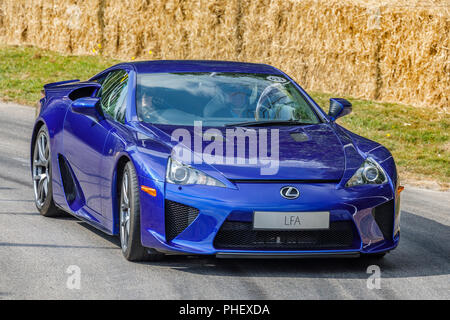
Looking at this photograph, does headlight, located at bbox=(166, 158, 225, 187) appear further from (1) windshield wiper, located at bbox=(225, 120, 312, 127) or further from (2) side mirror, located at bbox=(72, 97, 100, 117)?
(2) side mirror, located at bbox=(72, 97, 100, 117)

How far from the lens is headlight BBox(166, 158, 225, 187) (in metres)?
5.96

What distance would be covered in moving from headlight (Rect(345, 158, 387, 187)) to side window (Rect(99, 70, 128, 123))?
1.89 meters

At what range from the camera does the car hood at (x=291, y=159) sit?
6000 millimetres

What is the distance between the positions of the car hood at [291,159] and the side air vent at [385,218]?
37 cm

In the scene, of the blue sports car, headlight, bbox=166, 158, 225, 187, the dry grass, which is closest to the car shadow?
the blue sports car

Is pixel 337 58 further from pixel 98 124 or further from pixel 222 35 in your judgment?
pixel 98 124

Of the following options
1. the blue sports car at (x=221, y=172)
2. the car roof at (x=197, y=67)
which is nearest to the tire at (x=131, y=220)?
the blue sports car at (x=221, y=172)

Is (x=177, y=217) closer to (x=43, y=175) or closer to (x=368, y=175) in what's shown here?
(x=368, y=175)

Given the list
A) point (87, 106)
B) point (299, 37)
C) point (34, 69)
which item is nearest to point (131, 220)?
point (87, 106)

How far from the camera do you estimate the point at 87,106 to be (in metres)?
7.14

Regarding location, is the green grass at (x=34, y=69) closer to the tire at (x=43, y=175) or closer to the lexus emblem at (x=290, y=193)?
the tire at (x=43, y=175)

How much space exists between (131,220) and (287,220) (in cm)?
108

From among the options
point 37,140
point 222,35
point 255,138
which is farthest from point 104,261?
point 222,35
